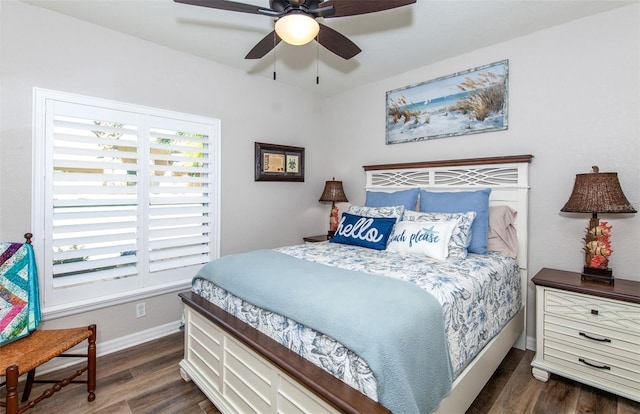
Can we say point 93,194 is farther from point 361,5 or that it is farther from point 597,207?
point 597,207

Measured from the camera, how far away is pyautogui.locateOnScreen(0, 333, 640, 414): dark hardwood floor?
1898 millimetres

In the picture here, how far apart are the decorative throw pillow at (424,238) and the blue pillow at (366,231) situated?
0.27 ft

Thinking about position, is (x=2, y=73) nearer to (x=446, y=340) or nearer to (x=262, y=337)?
(x=262, y=337)

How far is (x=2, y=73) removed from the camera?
2.15 meters

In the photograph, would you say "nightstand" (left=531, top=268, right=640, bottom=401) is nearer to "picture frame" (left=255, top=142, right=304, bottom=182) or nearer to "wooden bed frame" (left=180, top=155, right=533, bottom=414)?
"wooden bed frame" (left=180, top=155, right=533, bottom=414)

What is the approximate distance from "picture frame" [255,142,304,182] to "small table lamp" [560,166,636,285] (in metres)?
2.77

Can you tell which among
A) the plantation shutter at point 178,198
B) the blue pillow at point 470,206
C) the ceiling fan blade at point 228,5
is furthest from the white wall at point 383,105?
the ceiling fan blade at point 228,5

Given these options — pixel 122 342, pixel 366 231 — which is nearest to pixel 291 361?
pixel 366 231

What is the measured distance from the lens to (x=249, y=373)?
1.64 metres

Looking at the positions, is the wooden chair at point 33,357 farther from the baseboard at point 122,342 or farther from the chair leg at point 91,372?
the baseboard at point 122,342

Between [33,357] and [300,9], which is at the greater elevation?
[300,9]

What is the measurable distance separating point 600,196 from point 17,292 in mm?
3856

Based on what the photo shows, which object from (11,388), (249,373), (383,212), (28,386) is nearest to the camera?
(11,388)

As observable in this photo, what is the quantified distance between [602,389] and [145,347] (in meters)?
3.42
